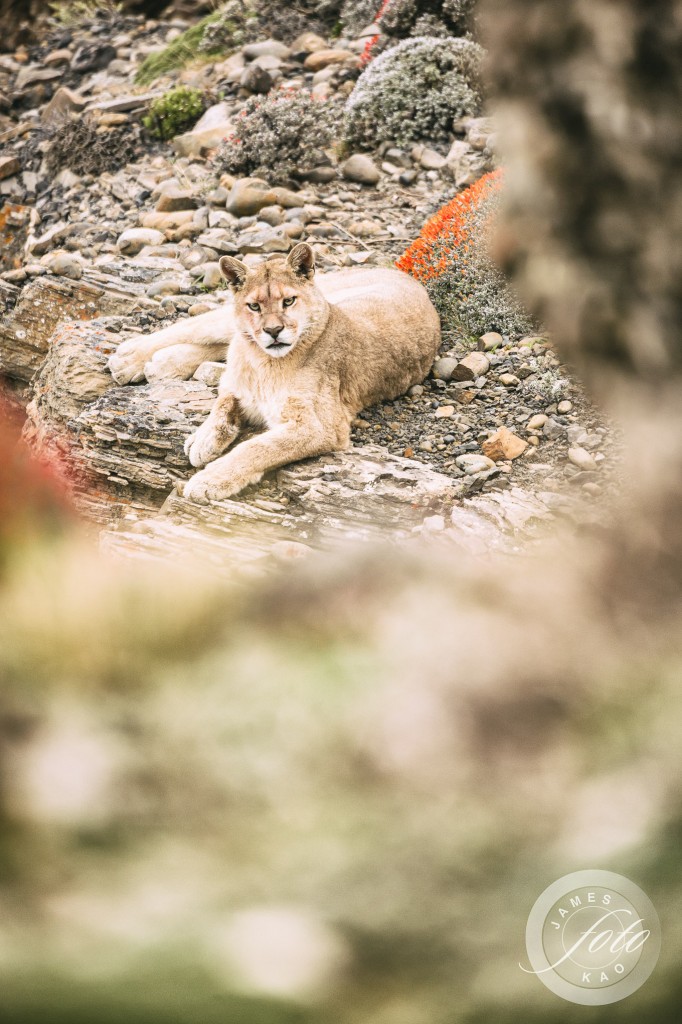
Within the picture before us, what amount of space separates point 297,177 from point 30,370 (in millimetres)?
2882

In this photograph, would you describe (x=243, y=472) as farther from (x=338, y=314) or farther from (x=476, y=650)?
(x=476, y=650)

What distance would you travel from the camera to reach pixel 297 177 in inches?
299

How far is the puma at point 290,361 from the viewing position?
16.2ft

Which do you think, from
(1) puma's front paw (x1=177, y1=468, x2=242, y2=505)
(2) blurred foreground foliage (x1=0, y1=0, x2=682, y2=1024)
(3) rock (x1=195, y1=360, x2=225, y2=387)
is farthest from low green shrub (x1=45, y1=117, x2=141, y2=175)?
(2) blurred foreground foliage (x1=0, y1=0, x2=682, y2=1024)

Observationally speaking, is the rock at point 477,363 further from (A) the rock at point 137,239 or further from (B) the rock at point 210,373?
(A) the rock at point 137,239

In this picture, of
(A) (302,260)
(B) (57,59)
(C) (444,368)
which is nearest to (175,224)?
(A) (302,260)

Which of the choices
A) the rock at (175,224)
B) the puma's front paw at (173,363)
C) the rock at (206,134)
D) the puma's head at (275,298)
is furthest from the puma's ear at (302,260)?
the rock at (206,134)

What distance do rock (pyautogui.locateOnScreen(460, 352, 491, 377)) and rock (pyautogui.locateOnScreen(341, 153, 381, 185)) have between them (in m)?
2.92

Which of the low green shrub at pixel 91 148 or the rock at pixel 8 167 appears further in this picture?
the rock at pixel 8 167

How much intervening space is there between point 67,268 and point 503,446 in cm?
430

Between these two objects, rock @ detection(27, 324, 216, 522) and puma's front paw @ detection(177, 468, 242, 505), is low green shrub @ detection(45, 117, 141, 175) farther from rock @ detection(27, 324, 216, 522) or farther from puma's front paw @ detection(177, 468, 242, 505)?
puma's front paw @ detection(177, 468, 242, 505)

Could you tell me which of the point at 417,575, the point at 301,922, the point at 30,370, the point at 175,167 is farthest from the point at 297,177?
the point at 301,922

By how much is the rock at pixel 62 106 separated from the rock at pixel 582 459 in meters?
8.72

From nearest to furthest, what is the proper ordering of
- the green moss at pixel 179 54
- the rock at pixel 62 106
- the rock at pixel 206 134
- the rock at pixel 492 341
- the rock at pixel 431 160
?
the rock at pixel 492 341, the rock at pixel 431 160, the rock at pixel 206 134, the rock at pixel 62 106, the green moss at pixel 179 54
